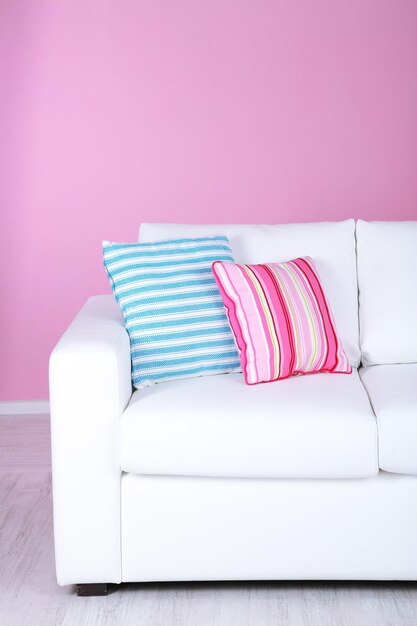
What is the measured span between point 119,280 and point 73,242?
138 centimetres

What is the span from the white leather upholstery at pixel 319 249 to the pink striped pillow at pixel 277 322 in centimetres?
17

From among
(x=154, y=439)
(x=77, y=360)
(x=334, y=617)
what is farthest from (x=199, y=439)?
(x=334, y=617)

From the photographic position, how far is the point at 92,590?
97.3 inches

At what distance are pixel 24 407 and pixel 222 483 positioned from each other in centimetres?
194

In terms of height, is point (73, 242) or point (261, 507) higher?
point (73, 242)

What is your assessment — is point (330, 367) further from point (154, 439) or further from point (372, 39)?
point (372, 39)

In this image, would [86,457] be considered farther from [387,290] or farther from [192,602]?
[387,290]

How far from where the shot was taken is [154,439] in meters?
2.38

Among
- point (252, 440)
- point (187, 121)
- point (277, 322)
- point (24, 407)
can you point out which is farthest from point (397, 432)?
point (24, 407)

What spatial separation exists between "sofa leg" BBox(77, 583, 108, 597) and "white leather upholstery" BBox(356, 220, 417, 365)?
1.05 meters

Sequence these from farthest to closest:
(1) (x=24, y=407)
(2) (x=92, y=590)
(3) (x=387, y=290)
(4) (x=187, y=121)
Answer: (1) (x=24, y=407) < (4) (x=187, y=121) < (3) (x=387, y=290) < (2) (x=92, y=590)

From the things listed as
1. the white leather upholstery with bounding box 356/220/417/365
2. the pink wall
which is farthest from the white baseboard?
the white leather upholstery with bounding box 356/220/417/365

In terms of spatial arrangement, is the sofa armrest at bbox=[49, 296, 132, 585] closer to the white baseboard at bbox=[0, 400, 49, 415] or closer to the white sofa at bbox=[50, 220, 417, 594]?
the white sofa at bbox=[50, 220, 417, 594]

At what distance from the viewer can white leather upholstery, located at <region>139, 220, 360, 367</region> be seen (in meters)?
2.96
